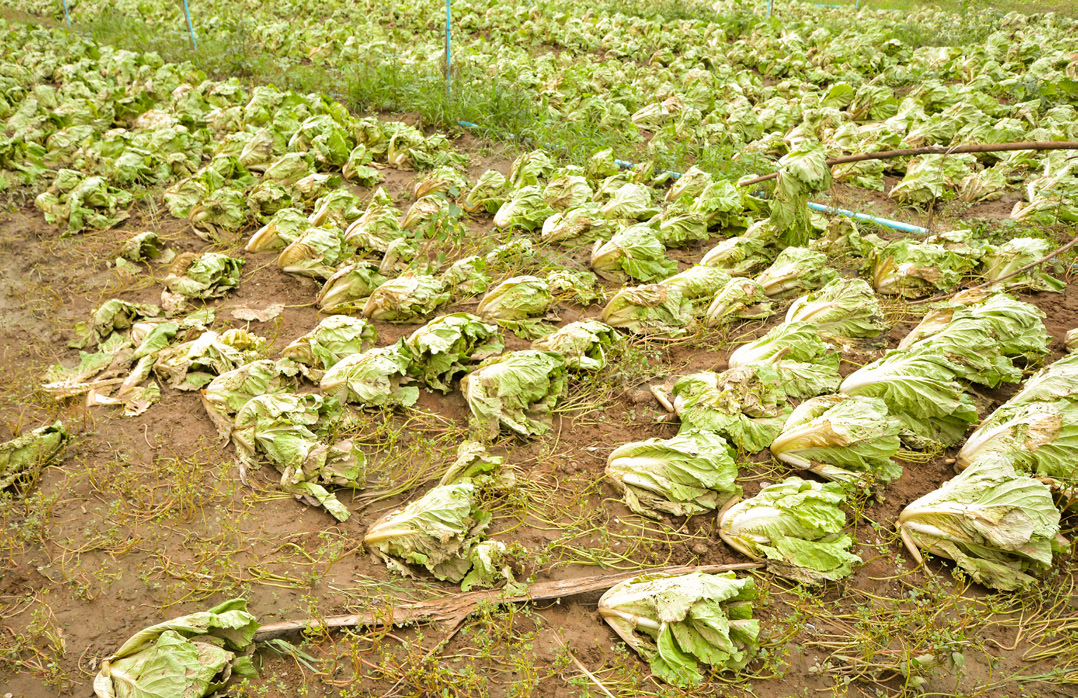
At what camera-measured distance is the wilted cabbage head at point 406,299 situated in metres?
5.46

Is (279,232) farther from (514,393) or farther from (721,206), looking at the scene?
(721,206)

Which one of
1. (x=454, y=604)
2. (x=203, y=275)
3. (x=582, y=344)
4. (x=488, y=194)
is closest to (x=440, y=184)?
(x=488, y=194)

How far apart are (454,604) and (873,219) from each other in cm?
565

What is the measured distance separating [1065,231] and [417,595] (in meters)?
6.79

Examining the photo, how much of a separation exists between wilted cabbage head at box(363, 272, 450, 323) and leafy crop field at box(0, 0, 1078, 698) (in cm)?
4

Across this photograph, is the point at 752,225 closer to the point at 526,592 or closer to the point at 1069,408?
the point at 1069,408

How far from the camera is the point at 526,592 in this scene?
3.49 meters

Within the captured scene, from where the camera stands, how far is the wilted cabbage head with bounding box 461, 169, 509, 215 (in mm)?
7159

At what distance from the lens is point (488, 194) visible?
728cm

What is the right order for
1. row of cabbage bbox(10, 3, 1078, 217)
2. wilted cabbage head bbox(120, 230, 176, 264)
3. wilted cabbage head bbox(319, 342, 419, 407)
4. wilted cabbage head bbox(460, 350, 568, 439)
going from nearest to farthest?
wilted cabbage head bbox(460, 350, 568, 439)
wilted cabbage head bbox(319, 342, 419, 407)
wilted cabbage head bbox(120, 230, 176, 264)
row of cabbage bbox(10, 3, 1078, 217)

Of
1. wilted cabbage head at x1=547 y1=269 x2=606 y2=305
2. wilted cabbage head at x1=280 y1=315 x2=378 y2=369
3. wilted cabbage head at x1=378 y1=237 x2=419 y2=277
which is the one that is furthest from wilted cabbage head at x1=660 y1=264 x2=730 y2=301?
wilted cabbage head at x1=280 y1=315 x2=378 y2=369

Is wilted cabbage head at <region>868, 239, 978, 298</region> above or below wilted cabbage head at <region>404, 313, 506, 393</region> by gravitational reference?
above

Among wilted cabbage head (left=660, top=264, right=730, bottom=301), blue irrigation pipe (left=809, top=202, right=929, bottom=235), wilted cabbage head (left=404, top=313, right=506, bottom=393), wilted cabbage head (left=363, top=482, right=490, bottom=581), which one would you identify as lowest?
wilted cabbage head (left=363, top=482, right=490, bottom=581)

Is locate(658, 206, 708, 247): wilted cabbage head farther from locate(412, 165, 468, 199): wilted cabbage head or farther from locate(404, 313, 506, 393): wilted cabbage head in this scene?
locate(404, 313, 506, 393): wilted cabbage head
